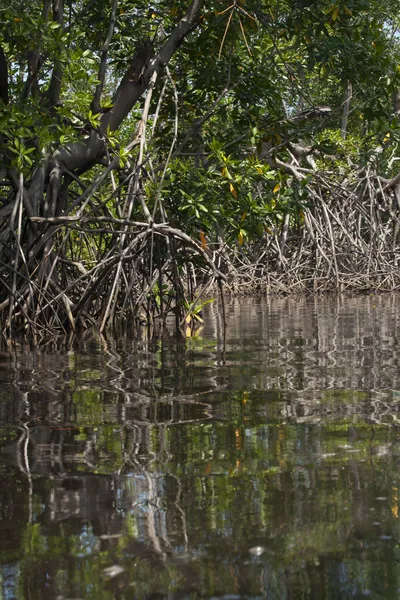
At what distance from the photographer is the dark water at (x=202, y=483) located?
1.55 metres

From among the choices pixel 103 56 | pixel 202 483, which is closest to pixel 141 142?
pixel 103 56

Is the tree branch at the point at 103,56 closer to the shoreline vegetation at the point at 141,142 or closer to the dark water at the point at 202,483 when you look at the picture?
the shoreline vegetation at the point at 141,142

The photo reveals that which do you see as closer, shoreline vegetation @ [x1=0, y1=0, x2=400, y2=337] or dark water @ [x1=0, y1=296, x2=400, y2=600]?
dark water @ [x1=0, y1=296, x2=400, y2=600]

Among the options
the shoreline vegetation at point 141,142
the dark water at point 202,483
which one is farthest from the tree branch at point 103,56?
the dark water at point 202,483

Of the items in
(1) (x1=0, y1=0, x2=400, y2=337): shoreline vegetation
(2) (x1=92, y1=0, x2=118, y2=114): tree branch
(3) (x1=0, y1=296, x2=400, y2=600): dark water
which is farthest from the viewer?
(2) (x1=92, y1=0, x2=118, y2=114): tree branch

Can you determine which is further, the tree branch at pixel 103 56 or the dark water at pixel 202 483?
Answer: the tree branch at pixel 103 56

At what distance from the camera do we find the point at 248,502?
196cm

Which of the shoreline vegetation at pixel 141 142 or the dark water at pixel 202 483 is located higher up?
the shoreline vegetation at pixel 141 142

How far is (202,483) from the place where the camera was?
7.02 ft

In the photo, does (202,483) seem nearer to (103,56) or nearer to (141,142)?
(141,142)

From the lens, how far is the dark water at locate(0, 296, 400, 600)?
155 centimetres

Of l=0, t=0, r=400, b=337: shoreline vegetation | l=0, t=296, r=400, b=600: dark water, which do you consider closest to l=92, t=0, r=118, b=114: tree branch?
l=0, t=0, r=400, b=337: shoreline vegetation

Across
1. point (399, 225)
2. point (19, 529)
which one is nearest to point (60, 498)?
point (19, 529)

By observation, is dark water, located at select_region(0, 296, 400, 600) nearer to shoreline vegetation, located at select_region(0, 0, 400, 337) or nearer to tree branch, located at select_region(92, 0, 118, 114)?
shoreline vegetation, located at select_region(0, 0, 400, 337)
